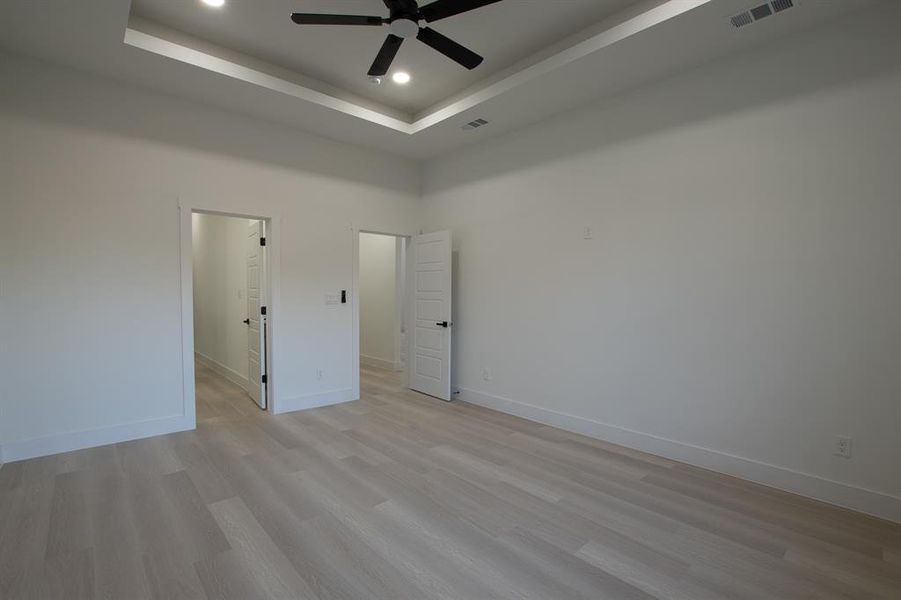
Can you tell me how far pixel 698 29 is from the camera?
2.96 m

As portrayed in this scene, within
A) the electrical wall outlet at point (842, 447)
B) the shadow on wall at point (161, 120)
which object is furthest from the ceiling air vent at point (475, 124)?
the electrical wall outlet at point (842, 447)

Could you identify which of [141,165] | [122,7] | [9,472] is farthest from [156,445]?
[122,7]

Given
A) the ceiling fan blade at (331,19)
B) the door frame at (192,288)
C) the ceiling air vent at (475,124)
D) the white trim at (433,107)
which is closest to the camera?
the ceiling fan blade at (331,19)

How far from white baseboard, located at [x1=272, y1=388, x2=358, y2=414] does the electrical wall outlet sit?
4624 mm

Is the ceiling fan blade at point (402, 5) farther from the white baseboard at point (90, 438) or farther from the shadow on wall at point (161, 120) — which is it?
the white baseboard at point (90, 438)

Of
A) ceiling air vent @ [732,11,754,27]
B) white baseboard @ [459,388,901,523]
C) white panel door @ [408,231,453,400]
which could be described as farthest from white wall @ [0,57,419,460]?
ceiling air vent @ [732,11,754,27]

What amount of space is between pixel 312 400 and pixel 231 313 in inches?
91.7

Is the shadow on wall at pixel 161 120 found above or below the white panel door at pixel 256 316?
above

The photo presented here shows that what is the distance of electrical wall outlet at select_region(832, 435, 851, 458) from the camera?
2.81m

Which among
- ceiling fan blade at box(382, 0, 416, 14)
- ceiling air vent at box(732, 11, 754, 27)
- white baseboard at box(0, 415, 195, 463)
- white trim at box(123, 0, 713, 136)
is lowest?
white baseboard at box(0, 415, 195, 463)

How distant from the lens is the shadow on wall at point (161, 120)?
3389 mm

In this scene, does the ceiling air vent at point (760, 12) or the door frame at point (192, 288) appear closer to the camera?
the ceiling air vent at point (760, 12)

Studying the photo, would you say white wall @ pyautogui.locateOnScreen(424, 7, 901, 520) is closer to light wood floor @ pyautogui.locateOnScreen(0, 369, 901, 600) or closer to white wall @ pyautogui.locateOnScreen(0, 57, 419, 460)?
light wood floor @ pyautogui.locateOnScreen(0, 369, 901, 600)

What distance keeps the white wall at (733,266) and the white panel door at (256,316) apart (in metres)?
A: 2.93
